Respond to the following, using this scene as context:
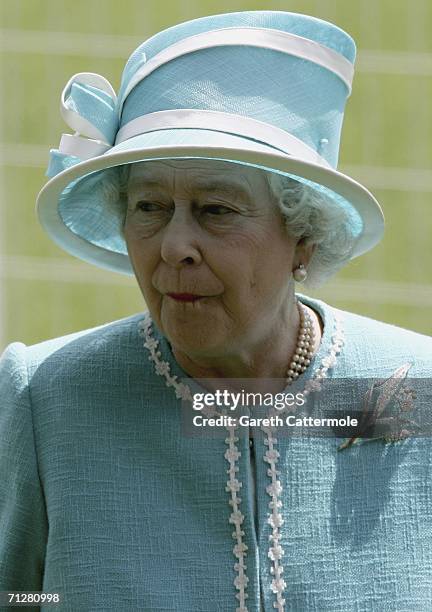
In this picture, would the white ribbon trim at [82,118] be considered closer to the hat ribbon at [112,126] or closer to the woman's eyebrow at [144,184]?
the hat ribbon at [112,126]

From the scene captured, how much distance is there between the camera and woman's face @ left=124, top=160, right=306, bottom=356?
9.45 feet

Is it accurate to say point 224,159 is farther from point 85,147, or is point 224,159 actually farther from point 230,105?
point 85,147

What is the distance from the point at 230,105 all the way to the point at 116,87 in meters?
5.01

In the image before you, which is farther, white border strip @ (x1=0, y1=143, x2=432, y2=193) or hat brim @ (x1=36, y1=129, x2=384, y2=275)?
white border strip @ (x1=0, y1=143, x2=432, y2=193)

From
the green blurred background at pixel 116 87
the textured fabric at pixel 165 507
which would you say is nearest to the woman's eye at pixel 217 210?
the textured fabric at pixel 165 507

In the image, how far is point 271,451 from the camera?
310 centimetres

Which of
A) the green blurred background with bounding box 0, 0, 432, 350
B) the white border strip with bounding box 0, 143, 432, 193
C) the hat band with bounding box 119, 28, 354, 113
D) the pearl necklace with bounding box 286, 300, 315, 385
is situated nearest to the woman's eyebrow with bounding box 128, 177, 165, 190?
the hat band with bounding box 119, 28, 354, 113

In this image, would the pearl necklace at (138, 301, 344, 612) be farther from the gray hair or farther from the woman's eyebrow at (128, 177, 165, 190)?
the woman's eyebrow at (128, 177, 165, 190)

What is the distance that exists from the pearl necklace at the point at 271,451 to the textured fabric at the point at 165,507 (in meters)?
0.01

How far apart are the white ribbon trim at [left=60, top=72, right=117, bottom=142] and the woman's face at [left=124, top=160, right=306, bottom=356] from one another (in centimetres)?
13

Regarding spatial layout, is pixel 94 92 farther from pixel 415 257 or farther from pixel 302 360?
pixel 415 257

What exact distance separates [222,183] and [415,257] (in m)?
4.52

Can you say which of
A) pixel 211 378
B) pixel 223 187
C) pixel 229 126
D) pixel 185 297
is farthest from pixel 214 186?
pixel 211 378

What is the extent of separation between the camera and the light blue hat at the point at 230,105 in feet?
9.43
